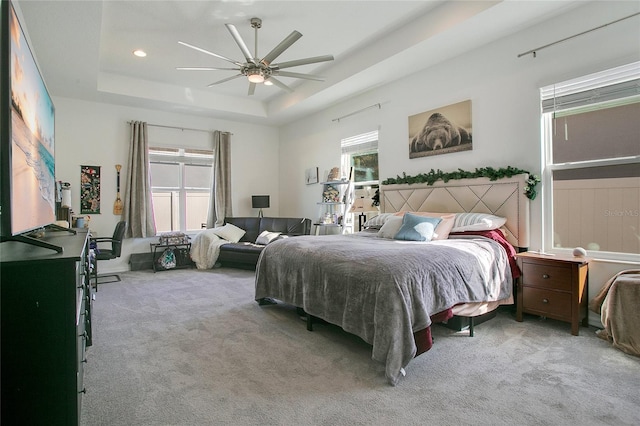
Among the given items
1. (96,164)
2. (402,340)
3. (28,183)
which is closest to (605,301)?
(402,340)

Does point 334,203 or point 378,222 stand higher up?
point 334,203

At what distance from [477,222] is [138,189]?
544cm

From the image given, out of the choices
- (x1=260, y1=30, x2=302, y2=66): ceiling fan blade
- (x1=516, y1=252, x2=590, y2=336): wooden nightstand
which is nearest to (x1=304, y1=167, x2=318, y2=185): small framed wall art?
(x1=260, y1=30, x2=302, y2=66): ceiling fan blade

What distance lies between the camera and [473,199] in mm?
3842

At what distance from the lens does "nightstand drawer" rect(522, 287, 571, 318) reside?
9.23 feet

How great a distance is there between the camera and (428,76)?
14.5ft

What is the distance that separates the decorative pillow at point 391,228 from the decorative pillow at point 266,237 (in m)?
2.51

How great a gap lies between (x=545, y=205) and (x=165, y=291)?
15.0ft

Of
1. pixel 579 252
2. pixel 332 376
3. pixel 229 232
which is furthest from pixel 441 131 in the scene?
pixel 229 232

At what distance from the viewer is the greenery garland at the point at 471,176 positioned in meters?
3.37

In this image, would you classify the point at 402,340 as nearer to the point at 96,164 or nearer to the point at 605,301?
the point at 605,301

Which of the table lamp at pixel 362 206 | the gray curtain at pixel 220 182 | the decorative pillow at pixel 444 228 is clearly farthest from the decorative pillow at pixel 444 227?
the gray curtain at pixel 220 182

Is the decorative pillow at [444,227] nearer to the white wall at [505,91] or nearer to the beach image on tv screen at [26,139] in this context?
the white wall at [505,91]

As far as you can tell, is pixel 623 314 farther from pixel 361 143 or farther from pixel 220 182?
pixel 220 182
